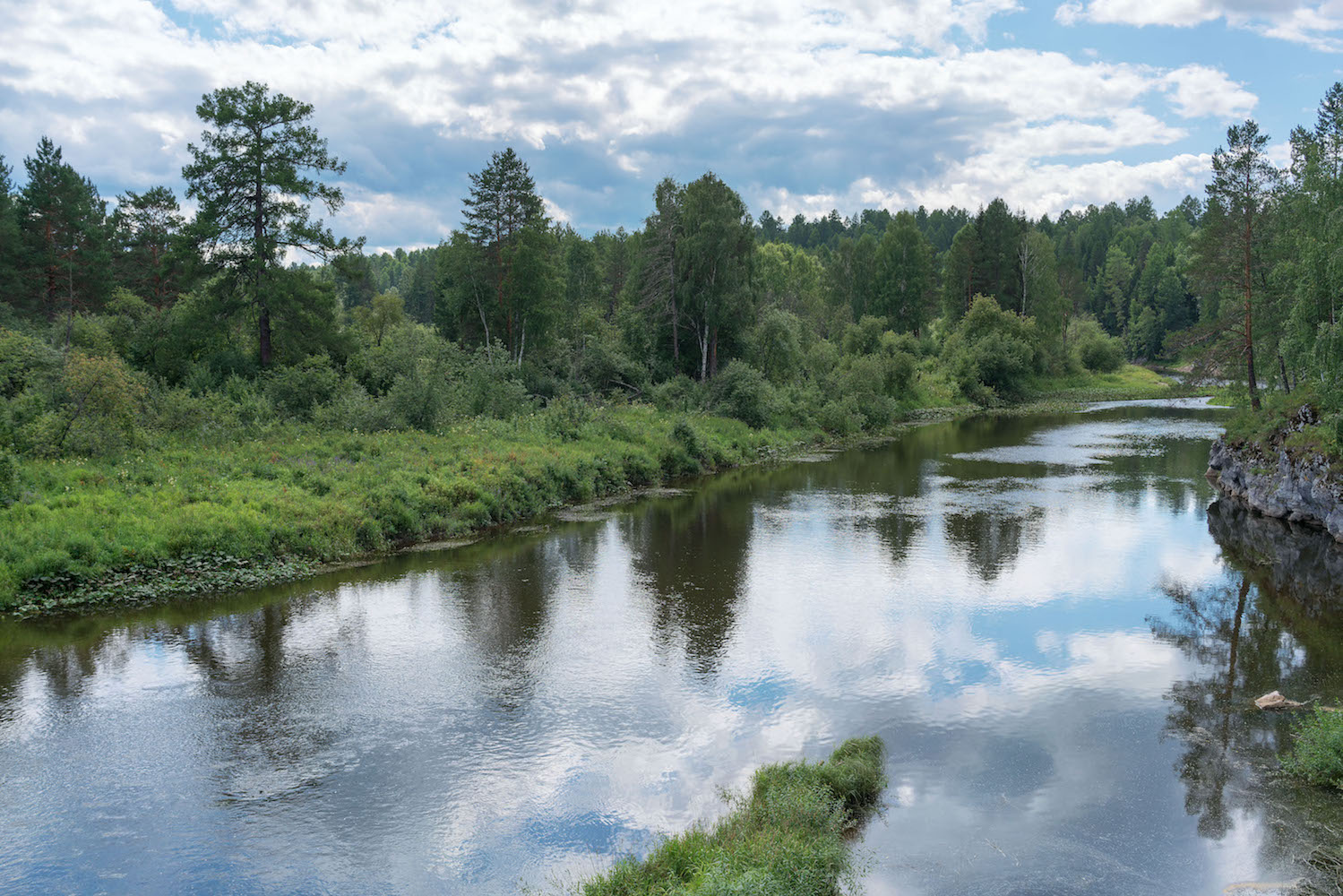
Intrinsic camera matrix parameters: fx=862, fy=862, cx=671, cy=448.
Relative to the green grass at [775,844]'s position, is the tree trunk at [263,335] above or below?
above

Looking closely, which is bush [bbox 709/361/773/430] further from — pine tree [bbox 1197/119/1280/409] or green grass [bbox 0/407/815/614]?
pine tree [bbox 1197/119/1280/409]

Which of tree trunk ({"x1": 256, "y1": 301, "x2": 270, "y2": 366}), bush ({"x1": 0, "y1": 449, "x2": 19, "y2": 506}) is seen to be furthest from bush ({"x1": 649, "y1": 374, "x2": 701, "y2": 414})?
bush ({"x1": 0, "y1": 449, "x2": 19, "y2": 506})

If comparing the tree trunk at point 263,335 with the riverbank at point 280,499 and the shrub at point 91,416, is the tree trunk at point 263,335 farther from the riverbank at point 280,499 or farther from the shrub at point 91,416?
the shrub at point 91,416

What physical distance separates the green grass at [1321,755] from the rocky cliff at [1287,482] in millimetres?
14996

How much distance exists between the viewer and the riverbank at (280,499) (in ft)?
57.8

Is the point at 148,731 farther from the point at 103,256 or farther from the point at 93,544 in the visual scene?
the point at 103,256

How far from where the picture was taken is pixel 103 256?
42.2 meters

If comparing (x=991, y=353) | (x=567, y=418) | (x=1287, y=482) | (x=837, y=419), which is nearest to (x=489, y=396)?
(x=567, y=418)

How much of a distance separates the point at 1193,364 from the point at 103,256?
48.9 m

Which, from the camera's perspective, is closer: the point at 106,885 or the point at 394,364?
the point at 106,885

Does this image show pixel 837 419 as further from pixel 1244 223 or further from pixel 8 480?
pixel 8 480

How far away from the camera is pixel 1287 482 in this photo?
25641 millimetres

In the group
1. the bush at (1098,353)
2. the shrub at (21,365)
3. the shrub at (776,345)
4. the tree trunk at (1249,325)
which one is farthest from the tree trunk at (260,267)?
the bush at (1098,353)

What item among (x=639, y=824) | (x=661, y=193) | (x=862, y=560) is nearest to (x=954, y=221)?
(x=661, y=193)
